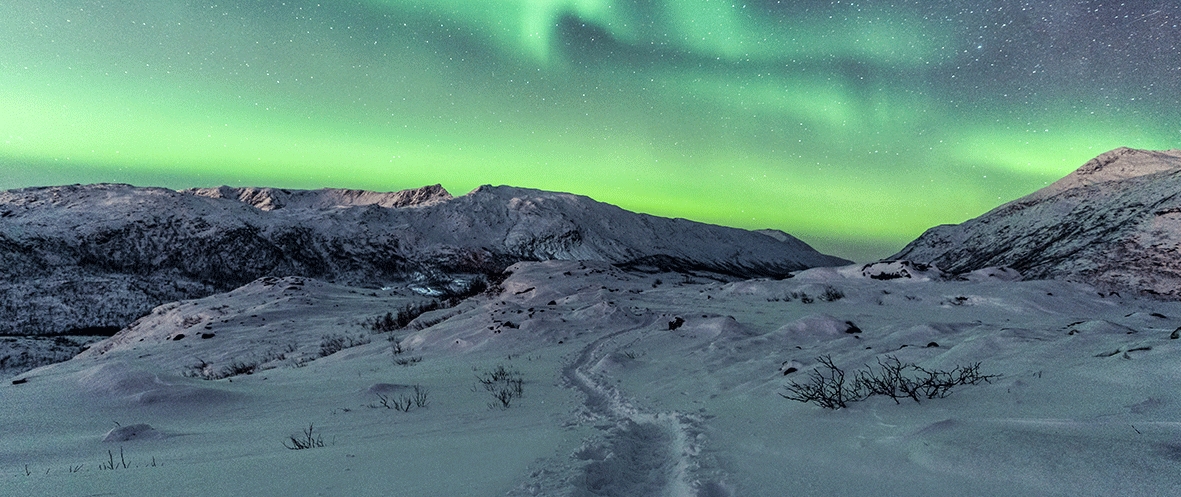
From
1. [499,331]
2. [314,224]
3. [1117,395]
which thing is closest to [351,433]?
[1117,395]

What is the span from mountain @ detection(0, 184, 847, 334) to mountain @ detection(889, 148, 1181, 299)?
3522cm

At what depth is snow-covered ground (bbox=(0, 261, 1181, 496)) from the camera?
2.41 metres

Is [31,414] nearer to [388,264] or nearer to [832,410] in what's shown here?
[832,410]

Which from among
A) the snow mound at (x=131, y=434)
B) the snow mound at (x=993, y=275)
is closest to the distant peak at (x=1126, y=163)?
the snow mound at (x=993, y=275)

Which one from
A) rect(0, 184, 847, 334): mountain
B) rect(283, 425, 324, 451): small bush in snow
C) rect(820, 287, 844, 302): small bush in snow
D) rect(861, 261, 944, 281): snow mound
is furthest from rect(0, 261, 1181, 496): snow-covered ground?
rect(0, 184, 847, 334): mountain

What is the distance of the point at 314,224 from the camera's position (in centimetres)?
10606

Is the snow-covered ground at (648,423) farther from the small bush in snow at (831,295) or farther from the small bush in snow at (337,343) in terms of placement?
the small bush in snow at (831,295)

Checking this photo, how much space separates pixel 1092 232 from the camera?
37719mm

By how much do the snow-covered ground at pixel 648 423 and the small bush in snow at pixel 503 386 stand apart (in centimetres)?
8

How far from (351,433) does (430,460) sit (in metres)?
1.35

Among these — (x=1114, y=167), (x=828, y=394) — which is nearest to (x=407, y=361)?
(x=828, y=394)

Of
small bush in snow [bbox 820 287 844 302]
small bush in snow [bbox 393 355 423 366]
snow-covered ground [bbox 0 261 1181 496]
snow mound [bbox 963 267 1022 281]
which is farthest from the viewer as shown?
snow mound [bbox 963 267 1022 281]

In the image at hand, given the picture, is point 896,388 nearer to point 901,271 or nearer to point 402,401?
point 402,401

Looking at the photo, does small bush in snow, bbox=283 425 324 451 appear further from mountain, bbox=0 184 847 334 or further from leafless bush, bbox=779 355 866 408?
mountain, bbox=0 184 847 334
